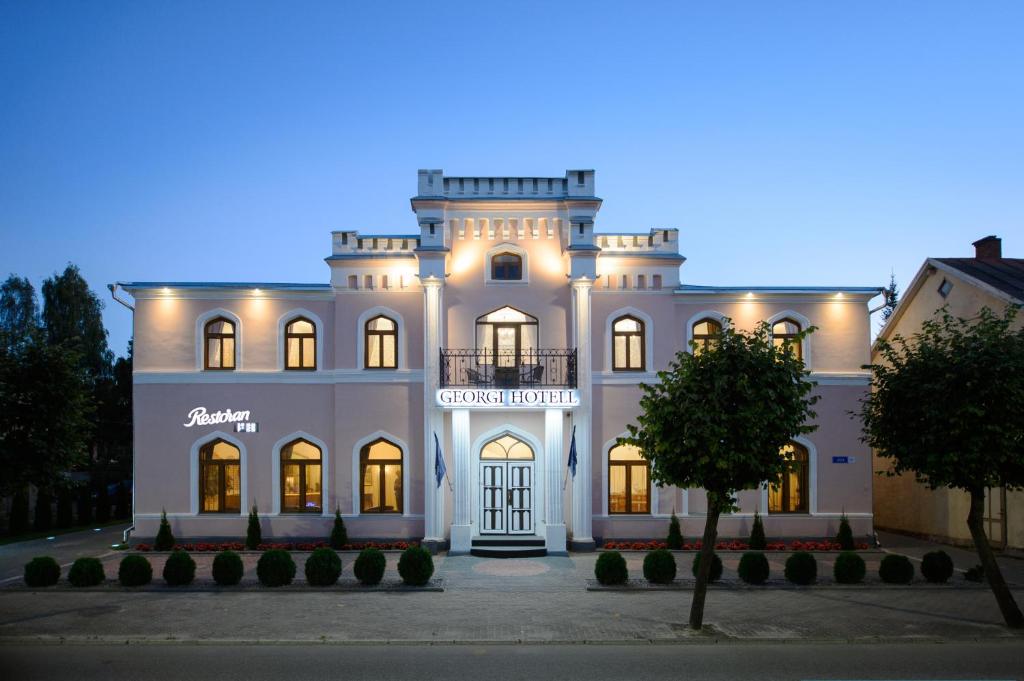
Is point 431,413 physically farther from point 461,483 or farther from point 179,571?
point 179,571

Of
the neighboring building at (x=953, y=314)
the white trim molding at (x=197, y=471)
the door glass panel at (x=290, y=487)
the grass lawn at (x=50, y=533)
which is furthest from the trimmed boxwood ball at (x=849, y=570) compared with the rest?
the grass lawn at (x=50, y=533)

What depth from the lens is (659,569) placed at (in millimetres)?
16703

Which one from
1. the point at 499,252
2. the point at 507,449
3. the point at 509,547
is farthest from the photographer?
the point at 499,252

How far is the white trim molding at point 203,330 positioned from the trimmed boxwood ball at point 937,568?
18442 mm

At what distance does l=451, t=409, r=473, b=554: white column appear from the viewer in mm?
21031

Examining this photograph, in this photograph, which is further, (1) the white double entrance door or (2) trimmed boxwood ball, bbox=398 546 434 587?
(1) the white double entrance door

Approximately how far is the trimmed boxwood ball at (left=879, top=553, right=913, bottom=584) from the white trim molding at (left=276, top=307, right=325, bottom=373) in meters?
15.5

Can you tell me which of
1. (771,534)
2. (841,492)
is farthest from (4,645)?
(841,492)

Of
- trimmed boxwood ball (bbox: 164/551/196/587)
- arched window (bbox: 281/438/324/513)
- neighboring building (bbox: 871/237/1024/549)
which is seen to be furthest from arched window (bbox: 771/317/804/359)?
trimmed boxwood ball (bbox: 164/551/196/587)

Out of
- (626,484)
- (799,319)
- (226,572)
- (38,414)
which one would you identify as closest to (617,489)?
(626,484)

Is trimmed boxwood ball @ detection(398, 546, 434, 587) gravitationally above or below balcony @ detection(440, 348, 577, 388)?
below

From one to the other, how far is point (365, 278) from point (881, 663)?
16.3m

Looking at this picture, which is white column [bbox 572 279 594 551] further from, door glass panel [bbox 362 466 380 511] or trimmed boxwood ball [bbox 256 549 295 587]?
trimmed boxwood ball [bbox 256 549 295 587]

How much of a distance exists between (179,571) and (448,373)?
28.2ft
